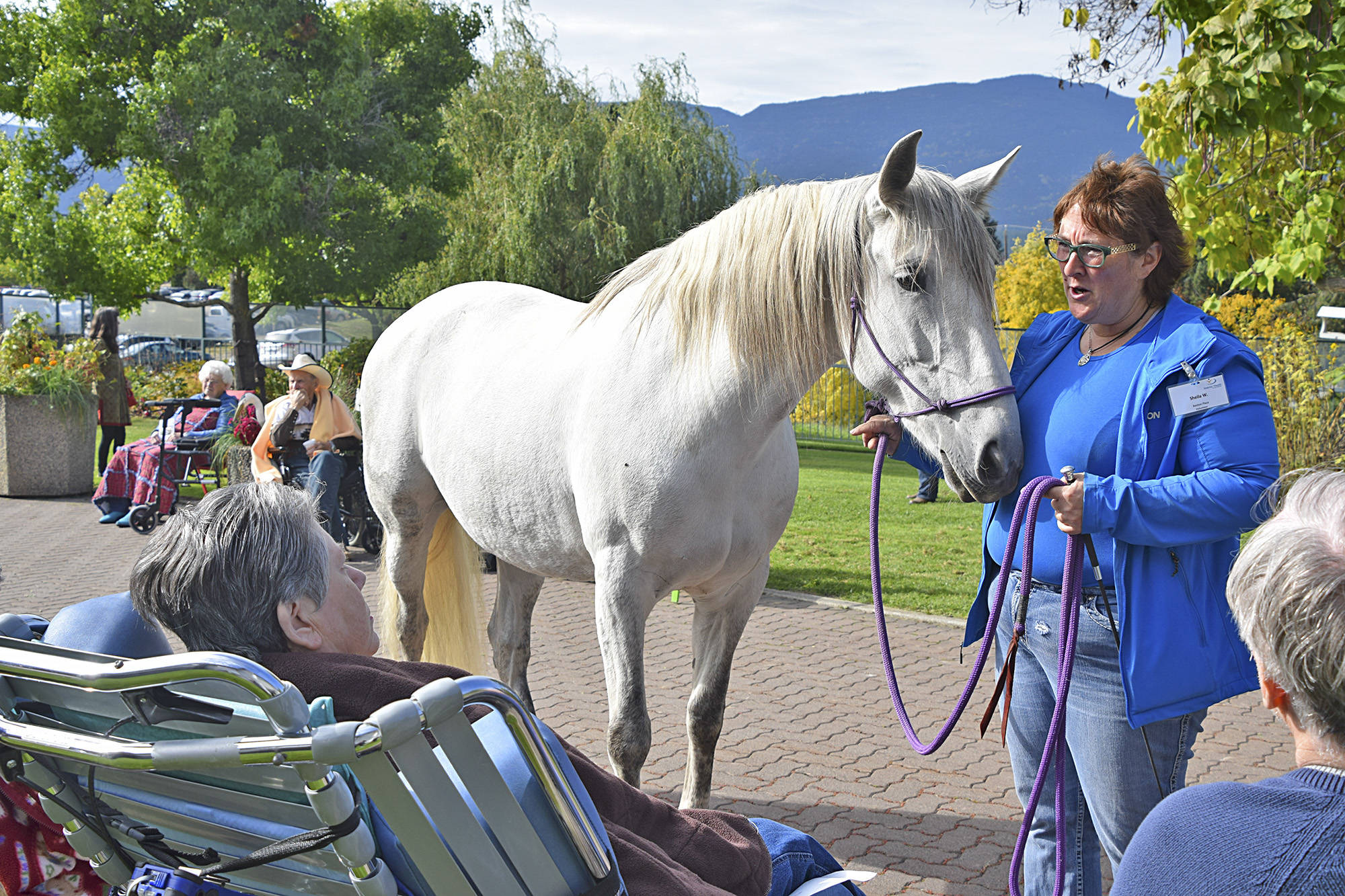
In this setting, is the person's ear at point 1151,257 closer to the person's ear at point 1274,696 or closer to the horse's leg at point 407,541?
the person's ear at point 1274,696

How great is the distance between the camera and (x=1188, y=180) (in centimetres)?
543

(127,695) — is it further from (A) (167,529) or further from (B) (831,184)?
(B) (831,184)

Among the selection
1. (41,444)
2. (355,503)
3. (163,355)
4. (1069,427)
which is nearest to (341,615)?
(1069,427)

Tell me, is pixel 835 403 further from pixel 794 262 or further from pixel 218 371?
pixel 794 262

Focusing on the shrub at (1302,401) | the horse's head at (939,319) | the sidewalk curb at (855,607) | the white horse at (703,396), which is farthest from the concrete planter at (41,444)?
the shrub at (1302,401)

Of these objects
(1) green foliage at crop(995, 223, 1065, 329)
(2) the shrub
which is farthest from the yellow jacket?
(1) green foliage at crop(995, 223, 1065, 329)

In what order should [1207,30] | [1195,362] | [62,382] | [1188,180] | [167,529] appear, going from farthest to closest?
1. [62,382]
2. [1188,180]
3. [1207,30]
4. [1195,362]
5. [167,529]

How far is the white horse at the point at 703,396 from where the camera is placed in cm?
252

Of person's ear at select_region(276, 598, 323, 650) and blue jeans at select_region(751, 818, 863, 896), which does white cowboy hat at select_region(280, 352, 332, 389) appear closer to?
person's ear at select_region(276, 598, 323, 650)

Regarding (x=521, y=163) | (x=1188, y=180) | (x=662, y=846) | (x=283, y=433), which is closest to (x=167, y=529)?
(x=662, y=846)

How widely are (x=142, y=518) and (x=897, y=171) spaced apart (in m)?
9.56

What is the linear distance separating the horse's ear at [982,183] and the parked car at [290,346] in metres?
18.5

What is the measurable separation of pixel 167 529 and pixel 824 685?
434 centimetres

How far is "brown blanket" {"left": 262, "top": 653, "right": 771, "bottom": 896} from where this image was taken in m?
1.57
